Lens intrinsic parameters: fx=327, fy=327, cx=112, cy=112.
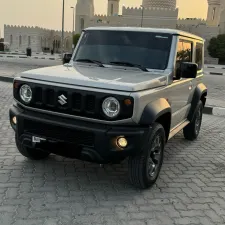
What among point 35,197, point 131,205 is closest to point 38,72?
point 35,197

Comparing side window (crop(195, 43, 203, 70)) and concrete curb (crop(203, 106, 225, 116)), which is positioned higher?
side window (crop(195, 43, 203, 70))

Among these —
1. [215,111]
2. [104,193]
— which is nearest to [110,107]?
[104,193]

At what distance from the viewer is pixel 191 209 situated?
383cm

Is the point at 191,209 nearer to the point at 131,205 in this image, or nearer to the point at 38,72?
the point at 131,205

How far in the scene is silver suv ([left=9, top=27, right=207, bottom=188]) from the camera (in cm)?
364

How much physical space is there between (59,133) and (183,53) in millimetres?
2535

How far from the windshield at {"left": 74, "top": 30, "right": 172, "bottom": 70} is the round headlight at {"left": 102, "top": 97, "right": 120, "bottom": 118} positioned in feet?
4.36

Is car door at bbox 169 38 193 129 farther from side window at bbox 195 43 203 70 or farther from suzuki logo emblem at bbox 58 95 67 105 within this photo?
suzuki logo emblem at bbox 58 95 67 105

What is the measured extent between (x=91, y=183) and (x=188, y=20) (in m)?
99.1

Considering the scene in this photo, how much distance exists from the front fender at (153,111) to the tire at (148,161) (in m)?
0.17

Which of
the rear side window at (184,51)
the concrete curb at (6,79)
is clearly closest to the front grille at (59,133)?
the rear side window at (184,51)

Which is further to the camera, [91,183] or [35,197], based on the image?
[91,183]

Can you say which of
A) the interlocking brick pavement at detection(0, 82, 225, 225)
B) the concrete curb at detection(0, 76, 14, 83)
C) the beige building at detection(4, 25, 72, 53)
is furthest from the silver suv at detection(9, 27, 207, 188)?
the beige building at detection(4, 25, 72, 53)

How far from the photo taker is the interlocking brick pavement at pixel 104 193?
11.6ft
